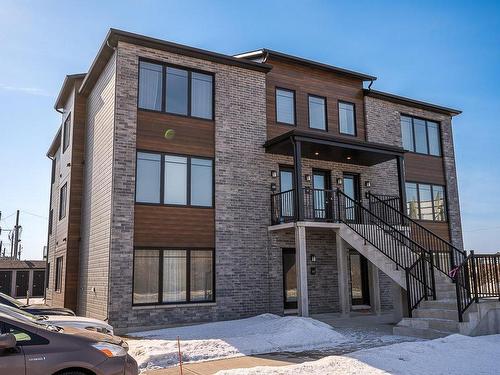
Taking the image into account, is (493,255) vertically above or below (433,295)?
above

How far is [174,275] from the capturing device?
42.7 ft

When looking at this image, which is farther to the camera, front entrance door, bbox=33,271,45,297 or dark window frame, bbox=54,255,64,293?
front entrance door, bbox=33,271,45,297

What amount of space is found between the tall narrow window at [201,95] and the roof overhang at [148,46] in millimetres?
617

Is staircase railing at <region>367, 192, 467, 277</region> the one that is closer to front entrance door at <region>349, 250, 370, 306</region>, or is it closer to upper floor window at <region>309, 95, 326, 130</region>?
front entrance door at <region>349, 250, 370, 306</region>

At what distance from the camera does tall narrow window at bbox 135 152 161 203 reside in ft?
42.6

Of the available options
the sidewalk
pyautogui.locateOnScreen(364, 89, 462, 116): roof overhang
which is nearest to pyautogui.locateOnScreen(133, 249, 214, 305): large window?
the sidewalk

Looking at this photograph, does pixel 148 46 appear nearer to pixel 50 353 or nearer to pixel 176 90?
pixel 176 90

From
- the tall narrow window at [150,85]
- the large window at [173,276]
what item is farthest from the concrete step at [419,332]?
the tall narrow window at [150,85]

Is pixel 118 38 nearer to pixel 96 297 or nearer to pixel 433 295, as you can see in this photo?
pixel 96 297

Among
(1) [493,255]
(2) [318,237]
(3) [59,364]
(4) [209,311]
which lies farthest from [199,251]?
(3) [59,364]

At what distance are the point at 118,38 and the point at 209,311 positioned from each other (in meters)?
8.15

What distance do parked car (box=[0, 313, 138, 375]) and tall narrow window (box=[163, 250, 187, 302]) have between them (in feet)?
24.0

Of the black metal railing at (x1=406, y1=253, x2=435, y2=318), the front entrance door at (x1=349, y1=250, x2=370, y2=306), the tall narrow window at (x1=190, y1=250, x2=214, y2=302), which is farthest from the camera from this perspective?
the front entrance door at (x1=349, y1=250, x2=370, y2=306)

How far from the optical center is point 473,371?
7.13 meters
